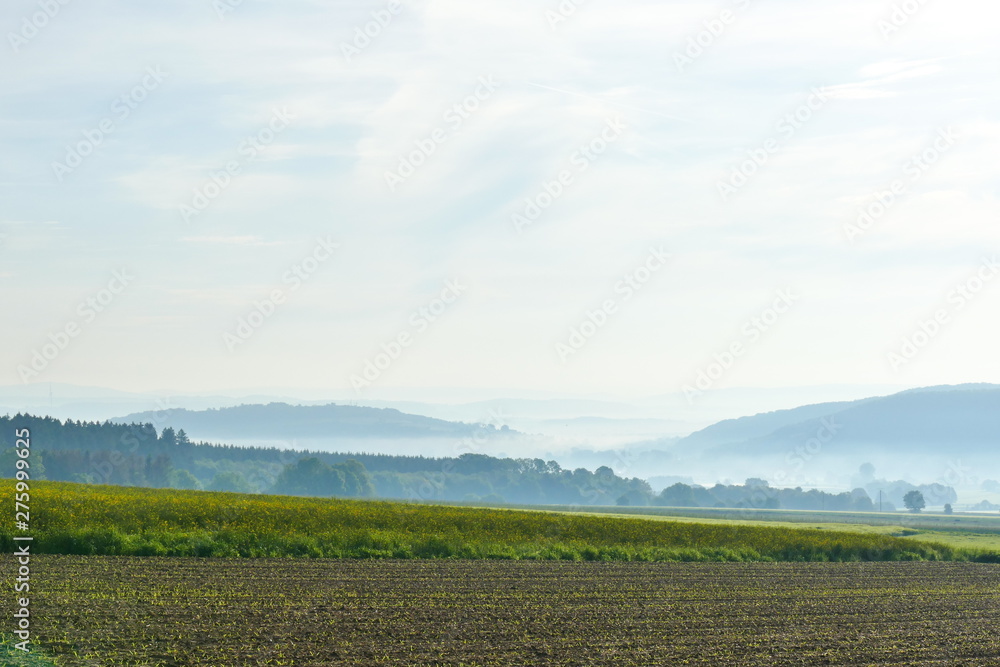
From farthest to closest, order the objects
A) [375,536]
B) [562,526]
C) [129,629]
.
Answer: [562,526], [375,536], [129,629]

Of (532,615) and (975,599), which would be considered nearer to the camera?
(532,615)

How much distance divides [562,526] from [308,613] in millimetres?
28281

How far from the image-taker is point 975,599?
111 ft

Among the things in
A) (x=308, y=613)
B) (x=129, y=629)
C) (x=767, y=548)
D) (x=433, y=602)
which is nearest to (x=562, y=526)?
(x=767, y=548)

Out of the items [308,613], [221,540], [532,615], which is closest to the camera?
[308,613]

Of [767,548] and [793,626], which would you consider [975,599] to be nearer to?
[793,626]

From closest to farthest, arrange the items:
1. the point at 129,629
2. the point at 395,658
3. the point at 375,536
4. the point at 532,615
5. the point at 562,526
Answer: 1. the point at 395,658
2. the point at 129,629
3. the point at 532,615
4. the point at 375,536
5. the point at 562,526

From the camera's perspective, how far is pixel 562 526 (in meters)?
49.9

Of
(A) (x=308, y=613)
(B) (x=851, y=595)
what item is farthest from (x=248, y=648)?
(B) (x=851, y=595)

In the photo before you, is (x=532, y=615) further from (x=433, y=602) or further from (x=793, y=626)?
(x=793, y=626)

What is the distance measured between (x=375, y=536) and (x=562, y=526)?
12.6 metres

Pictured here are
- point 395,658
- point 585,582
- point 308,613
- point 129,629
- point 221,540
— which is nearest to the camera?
point 395,658

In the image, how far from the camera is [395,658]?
60.3 feet

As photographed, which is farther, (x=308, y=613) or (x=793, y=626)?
(x=793, y=626)
